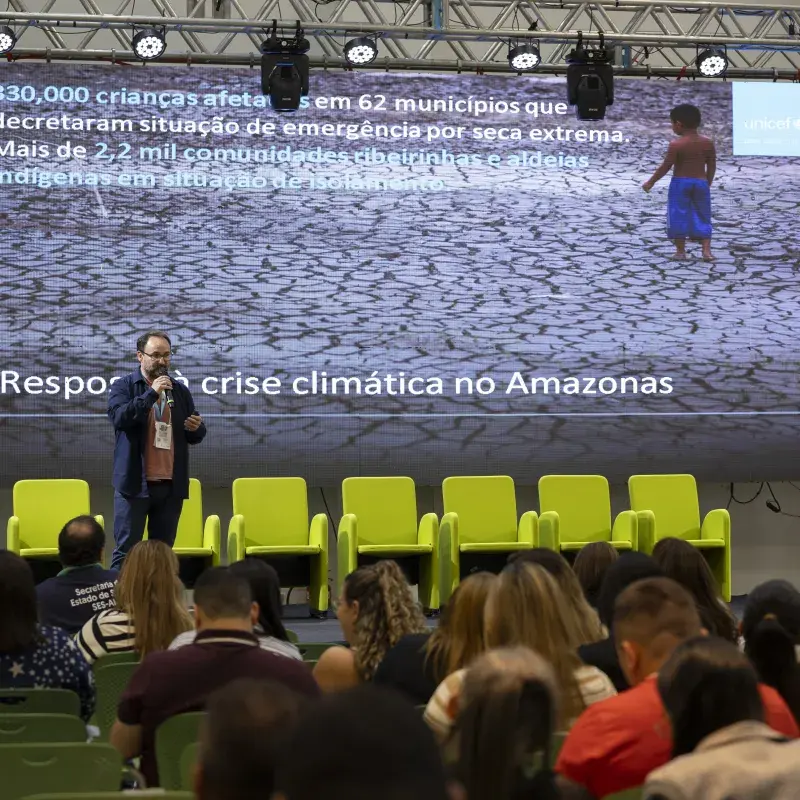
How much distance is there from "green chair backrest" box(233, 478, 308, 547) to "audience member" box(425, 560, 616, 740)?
4.63m

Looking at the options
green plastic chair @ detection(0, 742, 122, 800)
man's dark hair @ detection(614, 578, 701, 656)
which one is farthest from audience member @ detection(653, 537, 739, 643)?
green plastic chair @ detection(0, 742, 122, 800)

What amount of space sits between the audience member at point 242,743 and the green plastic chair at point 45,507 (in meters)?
5.90

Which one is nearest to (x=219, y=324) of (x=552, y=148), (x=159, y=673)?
(x=552, y=148)

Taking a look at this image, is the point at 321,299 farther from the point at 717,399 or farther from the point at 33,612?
the point at 33,612

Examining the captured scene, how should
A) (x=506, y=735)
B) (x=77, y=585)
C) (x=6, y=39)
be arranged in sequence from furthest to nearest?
1. (x=6, y=39)
2. (x=77, y=585)
3. (x=506, y=735)

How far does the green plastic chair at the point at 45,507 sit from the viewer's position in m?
7.20

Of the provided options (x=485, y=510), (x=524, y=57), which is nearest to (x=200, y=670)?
(x=485, y=510)

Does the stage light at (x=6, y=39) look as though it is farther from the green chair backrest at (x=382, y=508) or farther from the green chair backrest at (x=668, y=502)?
the green chair backrest at (x=668, y=502)

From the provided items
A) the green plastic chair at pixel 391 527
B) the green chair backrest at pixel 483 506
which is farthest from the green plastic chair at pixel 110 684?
the green chair backrest at pixel 483 506

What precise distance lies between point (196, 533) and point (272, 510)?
18.9 inches

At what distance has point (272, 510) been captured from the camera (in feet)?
24.7

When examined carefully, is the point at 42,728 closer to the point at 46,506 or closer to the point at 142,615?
the point at 142,615

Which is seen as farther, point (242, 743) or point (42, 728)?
point (42, 728)

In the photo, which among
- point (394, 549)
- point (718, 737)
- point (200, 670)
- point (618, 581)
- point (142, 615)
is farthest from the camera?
point (394, 549)
